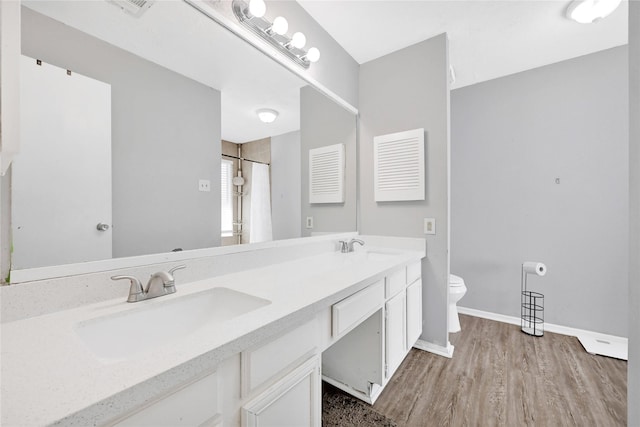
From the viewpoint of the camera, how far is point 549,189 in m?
2.40

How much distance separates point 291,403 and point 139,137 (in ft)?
3.45

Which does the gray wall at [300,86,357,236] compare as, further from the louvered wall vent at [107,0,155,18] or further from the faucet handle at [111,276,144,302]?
the faucet handle at [111,276,144,302]

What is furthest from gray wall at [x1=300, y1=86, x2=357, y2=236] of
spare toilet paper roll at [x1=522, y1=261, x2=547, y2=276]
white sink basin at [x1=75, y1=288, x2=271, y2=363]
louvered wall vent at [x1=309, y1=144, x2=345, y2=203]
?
spare toilet paper roll at [x1=522, y1=261, x2=547, y2=276]

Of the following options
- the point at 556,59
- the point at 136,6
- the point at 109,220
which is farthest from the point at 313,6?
the point at 556,59

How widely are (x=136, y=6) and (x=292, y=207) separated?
1146mm

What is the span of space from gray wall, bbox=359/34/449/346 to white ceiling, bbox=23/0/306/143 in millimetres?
839

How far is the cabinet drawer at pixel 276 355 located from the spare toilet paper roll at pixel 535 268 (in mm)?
2306

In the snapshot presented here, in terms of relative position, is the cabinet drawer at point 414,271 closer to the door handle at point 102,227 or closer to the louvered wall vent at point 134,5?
the door handle at point 102,227

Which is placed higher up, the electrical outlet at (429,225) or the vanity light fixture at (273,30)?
the vanity light fixture at (273,30)

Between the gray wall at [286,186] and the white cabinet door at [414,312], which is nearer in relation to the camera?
the gray wall at [286,186]

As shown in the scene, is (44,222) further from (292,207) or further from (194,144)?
(292,207)

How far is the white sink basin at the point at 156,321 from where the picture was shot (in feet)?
2.35

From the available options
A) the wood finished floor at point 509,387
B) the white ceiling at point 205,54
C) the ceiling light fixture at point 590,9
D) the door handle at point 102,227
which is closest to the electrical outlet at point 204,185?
the white ceiling at point 205,54

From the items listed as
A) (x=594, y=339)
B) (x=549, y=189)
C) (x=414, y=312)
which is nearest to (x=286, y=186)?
(x=414, y=312)
